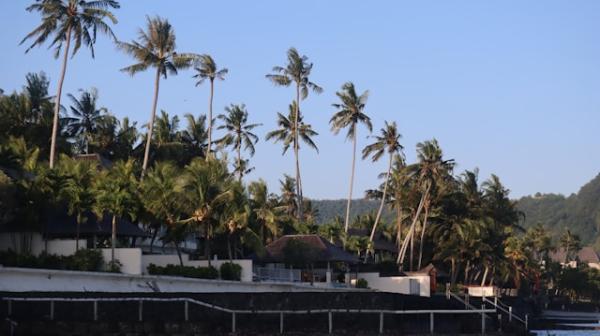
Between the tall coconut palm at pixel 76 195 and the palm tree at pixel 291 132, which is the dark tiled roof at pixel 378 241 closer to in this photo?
the palm tree at pixel 291 132

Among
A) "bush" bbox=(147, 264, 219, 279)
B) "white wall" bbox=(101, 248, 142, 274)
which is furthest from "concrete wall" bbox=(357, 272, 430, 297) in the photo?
"white wall" bbox=(101, 248, 142, 274)

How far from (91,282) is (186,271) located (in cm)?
857

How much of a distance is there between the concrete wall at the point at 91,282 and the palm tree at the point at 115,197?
2.31m

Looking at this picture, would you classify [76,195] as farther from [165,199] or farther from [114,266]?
[165,199]

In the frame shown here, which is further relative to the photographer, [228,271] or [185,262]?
[185,262]

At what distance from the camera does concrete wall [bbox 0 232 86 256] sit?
4866 centimetres

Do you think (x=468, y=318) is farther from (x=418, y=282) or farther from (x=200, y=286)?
(x=418, y=282)

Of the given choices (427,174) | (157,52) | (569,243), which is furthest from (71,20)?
(569,243)

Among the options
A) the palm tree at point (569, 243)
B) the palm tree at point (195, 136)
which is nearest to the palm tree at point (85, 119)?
the palm tree at point (195, 136)

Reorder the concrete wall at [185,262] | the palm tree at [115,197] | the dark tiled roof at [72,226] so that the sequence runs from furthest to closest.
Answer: the concrete wall at [185,262] → the dark tiled roof at [72,226] → the palm tree at [115,197]

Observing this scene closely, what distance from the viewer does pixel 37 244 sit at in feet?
161

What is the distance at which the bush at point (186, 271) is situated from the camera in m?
49.1

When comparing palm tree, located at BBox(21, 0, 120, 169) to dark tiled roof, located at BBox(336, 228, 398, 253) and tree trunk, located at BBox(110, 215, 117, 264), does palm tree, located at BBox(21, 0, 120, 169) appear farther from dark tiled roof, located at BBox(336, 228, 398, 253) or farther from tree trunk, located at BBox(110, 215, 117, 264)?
dark tiled roof, located at BBox(336, 228, 398, 253)

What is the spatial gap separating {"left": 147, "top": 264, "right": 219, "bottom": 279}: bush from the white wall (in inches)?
57.0
